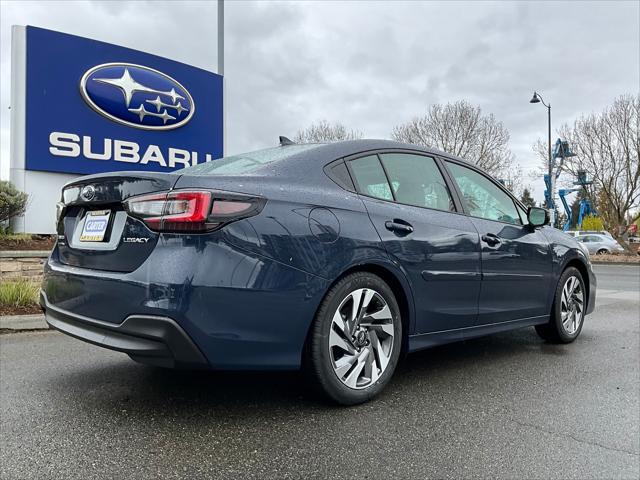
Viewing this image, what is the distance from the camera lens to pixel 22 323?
16.4 ft

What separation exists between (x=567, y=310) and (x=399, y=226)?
2495 millimetres

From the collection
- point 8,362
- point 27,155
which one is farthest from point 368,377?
point 27,155

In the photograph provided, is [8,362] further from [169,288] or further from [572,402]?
[572,402]

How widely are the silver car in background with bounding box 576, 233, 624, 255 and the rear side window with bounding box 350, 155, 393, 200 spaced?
28602 millimetres

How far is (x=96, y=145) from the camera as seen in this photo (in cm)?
895

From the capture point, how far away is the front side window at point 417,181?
3.26 metres

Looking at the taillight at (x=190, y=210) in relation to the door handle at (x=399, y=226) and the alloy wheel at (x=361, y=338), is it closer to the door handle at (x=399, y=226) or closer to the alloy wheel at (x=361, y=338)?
the alloy wheel at (x=361, y=338)

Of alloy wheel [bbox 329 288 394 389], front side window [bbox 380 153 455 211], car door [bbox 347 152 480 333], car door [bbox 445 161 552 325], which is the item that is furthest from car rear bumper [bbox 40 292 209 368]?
car door [bbox 445 161 552 325]

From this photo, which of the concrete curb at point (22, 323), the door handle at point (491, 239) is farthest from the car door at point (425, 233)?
the concrete curb at point (22, 323)

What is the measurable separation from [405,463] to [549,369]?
2083 mm

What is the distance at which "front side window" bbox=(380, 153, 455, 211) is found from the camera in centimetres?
326

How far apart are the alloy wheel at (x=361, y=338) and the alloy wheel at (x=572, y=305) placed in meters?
2.36


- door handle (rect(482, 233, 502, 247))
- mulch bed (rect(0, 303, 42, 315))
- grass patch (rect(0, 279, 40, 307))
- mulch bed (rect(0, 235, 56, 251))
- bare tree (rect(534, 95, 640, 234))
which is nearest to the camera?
door handle (rect(482, 233, 502, 247))

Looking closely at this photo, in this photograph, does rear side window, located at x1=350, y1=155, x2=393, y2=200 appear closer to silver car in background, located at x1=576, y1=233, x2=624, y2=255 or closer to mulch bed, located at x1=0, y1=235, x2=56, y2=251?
mulch bed, located at x1=0, y1=235, x2=56, y2=251
